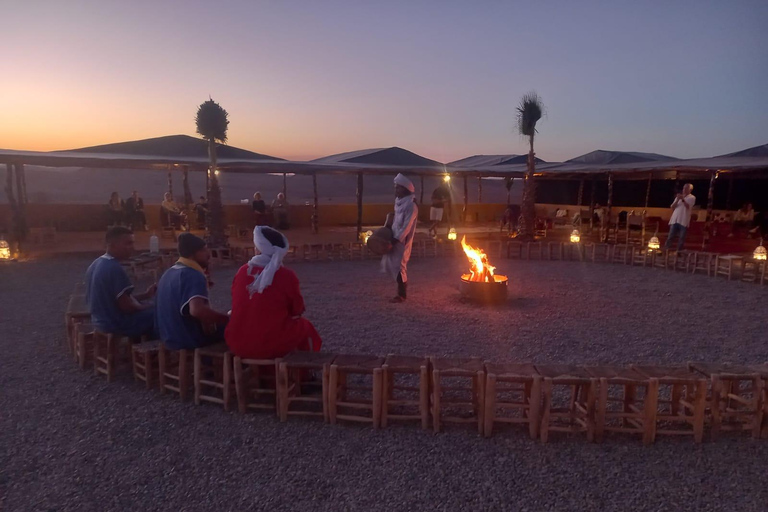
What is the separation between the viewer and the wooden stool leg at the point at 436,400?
3.57 meters

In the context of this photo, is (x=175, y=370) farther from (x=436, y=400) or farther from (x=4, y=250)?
(x=4, y=250)

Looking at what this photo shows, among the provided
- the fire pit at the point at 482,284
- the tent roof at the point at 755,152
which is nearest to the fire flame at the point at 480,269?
the fire pit at the point at 482,284

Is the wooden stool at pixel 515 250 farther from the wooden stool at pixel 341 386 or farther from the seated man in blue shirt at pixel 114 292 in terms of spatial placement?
the seated man in blue shirt at pixel 114 292

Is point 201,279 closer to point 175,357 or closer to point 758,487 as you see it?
point 175,357

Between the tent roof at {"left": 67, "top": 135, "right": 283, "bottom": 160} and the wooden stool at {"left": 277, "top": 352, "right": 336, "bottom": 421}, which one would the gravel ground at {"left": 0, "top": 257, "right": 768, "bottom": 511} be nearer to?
the wooden stool at {"left": 277, "top": 352, "right": 336, "bottom": 421}

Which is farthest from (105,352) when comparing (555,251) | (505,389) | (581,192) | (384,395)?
(581,192)

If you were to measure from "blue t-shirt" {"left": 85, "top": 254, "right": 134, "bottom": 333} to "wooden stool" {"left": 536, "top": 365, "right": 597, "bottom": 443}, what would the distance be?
3.87 metres

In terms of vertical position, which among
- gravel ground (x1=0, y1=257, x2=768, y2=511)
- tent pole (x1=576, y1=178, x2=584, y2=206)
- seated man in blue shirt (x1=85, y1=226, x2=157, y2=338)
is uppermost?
tent pole (x1=576, y1=178, x2=584, y2=206)

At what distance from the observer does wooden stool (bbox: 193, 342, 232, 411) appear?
393 centimetres

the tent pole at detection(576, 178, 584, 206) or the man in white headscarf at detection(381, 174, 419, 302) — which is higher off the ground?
the tent pole at detection(576, 178, 584, 206)

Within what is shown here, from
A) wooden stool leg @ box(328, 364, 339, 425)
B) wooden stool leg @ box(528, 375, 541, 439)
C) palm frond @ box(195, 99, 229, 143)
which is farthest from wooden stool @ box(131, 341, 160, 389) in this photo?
palm frond @ box(195, 99, 229, 143)

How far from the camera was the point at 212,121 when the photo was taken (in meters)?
11.5

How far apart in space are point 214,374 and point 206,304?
2.37 feet

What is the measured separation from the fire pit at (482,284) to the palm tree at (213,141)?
7.02 meters
